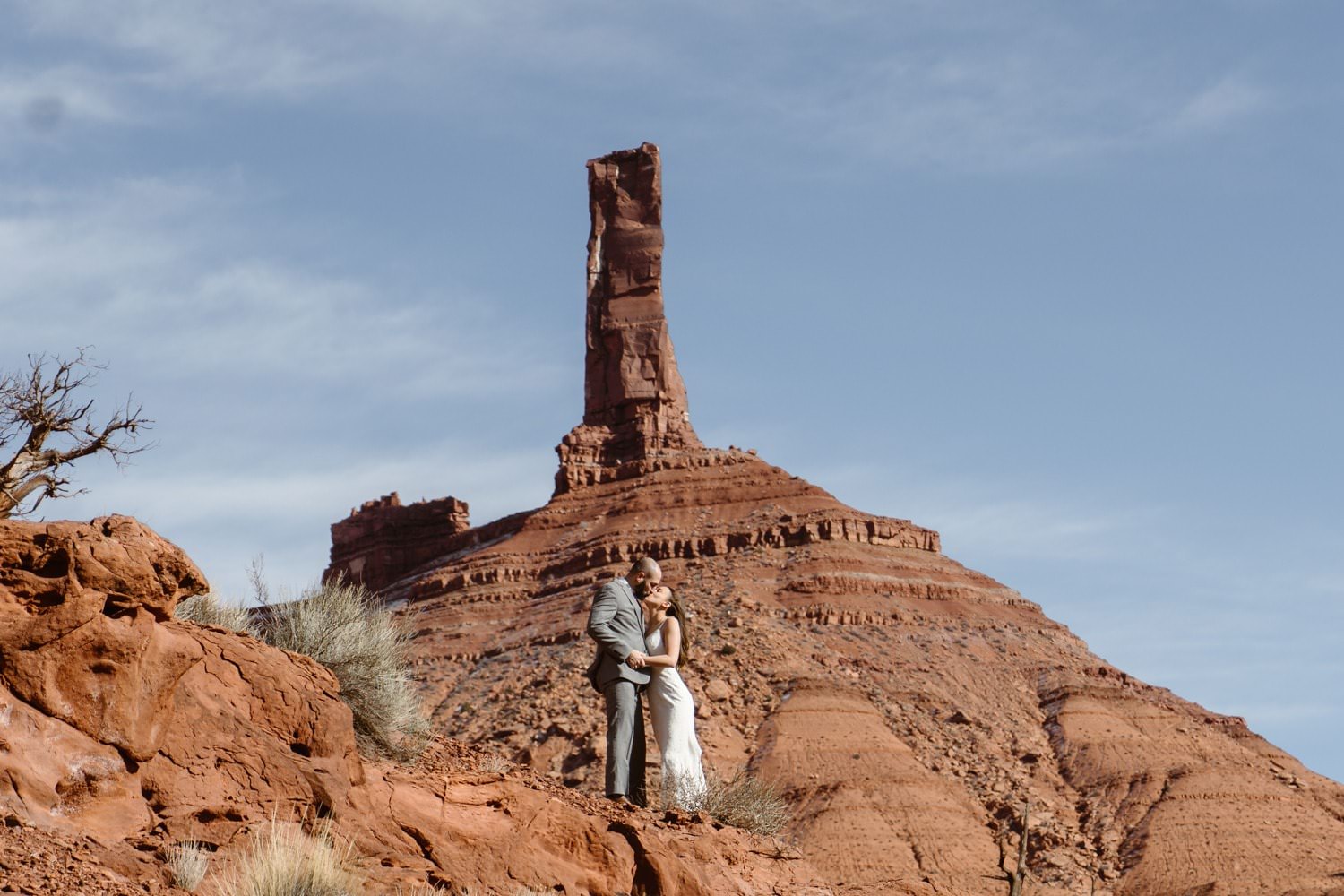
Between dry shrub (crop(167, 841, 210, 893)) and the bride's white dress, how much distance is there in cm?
517

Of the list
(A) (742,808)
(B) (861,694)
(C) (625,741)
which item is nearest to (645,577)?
(C) (625,741)

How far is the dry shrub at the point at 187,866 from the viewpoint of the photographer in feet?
34.0

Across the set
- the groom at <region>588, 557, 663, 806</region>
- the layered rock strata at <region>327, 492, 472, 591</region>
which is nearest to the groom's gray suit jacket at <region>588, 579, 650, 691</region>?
the groom at <region>588, 557, 663, 806</region>

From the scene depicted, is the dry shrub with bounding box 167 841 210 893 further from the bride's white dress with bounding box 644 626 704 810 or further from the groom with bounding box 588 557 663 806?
the bride's white dress with bounding box 644 626 704 810

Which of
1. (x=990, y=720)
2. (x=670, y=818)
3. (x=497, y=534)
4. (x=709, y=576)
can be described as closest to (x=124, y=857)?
(x=670, y=818)

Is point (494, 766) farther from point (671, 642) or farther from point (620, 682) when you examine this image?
point (671, 642)

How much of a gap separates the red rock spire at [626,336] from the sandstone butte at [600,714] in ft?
0.59

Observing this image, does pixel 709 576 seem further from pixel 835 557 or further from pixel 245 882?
pixel 245 882

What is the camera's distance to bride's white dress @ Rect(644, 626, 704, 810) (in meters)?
15.2

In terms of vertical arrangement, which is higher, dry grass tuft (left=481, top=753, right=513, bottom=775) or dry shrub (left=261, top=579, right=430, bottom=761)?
dry shrub (left=261, top=579, right=430, bottom=761)

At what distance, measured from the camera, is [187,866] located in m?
10.4

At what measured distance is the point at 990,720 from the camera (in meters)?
69.1

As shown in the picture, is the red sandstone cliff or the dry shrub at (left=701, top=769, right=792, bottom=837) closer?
the dry shrub at (left=701, top=769, right=792, bottom=837)

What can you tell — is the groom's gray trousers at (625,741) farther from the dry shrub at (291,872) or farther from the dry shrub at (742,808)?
the dry shrub at (291,872)
